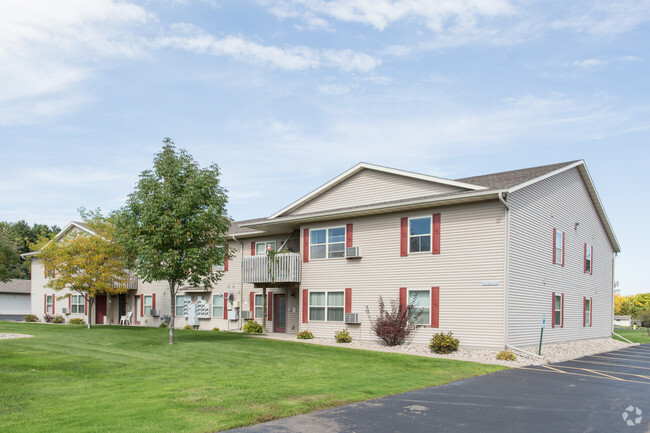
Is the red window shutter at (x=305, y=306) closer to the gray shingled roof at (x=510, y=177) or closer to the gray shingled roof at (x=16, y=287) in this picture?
the gray shingled roof at (x=510, y=177)

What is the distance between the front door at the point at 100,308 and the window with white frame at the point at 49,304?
5.22 metres

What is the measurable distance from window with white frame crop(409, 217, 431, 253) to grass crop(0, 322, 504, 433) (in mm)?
4518

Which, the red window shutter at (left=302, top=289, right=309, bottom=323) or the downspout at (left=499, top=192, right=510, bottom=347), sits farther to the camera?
the red window shutter at (left=302, top=289, right=309, bottom=323)

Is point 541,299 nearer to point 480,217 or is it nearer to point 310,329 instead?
point 480,217

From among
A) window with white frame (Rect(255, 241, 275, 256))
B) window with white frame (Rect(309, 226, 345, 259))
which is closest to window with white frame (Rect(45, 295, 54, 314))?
window with white frame (Rect(255, 241, 275, 256))

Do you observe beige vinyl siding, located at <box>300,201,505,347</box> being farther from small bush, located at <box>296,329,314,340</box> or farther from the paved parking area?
the paved parking area

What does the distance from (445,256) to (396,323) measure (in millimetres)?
3128

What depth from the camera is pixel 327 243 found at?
81.3ft

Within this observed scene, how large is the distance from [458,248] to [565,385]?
7555 millimetres

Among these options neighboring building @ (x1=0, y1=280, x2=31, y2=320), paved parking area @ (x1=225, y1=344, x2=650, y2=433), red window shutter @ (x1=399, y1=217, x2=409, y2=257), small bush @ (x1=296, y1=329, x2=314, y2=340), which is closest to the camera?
paved parking area @ (x1=225, y1=344, x2=650, y2=433)

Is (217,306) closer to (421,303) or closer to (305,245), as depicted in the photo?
(305,245)

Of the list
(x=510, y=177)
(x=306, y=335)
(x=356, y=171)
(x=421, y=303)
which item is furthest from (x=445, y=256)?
(x=306, y=335)

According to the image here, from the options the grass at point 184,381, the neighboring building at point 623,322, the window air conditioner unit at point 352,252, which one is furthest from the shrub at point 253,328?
the neighboring building at point 623,322

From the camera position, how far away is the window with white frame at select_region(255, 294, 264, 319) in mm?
29500
